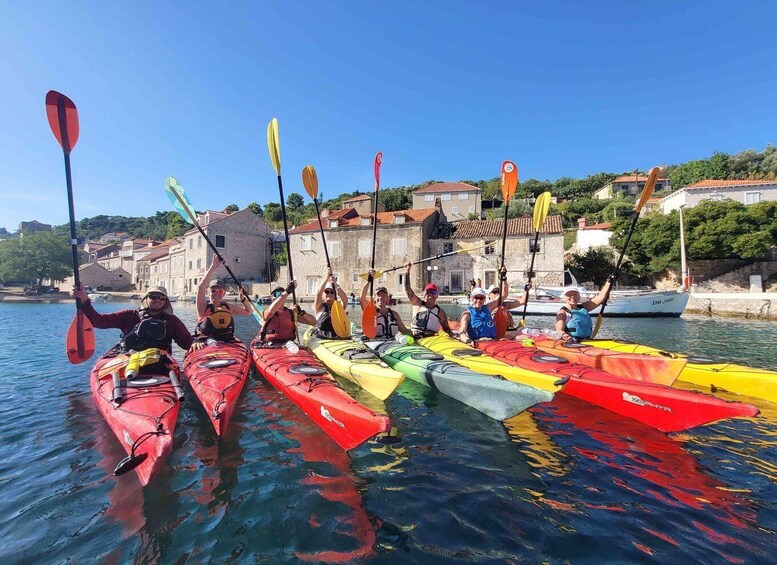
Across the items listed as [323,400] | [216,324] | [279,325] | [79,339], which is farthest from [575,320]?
[79,339]

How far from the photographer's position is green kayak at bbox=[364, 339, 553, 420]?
4.52m

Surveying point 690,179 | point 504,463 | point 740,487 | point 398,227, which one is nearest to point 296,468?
point 504,463

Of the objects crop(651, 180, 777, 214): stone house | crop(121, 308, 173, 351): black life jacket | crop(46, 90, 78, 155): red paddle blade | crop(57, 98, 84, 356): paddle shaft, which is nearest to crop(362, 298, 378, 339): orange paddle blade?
crop(121, 308, 173, 351): black life jacket

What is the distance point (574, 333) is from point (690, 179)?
46.6 m

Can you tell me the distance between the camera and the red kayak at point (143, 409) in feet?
11.0

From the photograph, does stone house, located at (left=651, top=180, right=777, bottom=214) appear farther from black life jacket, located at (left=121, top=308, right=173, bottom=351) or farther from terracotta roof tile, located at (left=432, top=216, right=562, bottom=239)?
black life jacket, located at (left=121, top=308, right=173, bottom=351)

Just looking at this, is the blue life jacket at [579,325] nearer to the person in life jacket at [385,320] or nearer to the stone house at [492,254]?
the person in life jacket at [385,320]

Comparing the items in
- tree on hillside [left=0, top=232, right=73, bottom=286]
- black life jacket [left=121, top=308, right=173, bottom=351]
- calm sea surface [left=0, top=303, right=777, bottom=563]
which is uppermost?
tree on hillside [left=0, top=232, right=73, bottom=286]

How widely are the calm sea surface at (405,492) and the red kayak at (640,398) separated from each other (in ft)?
0.75

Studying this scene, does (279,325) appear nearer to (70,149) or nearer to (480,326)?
(480,326)

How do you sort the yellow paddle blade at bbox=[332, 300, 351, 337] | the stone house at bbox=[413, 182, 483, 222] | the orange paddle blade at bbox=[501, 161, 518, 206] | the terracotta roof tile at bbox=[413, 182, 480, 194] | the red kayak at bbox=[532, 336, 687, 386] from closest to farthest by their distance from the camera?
the red kayak at bbox=[532, 336, 687, 386] → the yellow paddle blade at bbox=[332, 300, 351, 337] → the orange paddle blade at bbox=[501, 161, 518, 206] → the stone house at bbox=[413, 182, 483, 222] → the terracotta roof tile at bbox=[413, 182, 480, 194]

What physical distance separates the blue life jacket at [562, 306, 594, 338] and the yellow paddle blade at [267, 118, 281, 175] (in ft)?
20.7

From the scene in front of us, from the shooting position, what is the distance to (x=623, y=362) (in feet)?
19.9

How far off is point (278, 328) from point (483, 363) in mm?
3644
